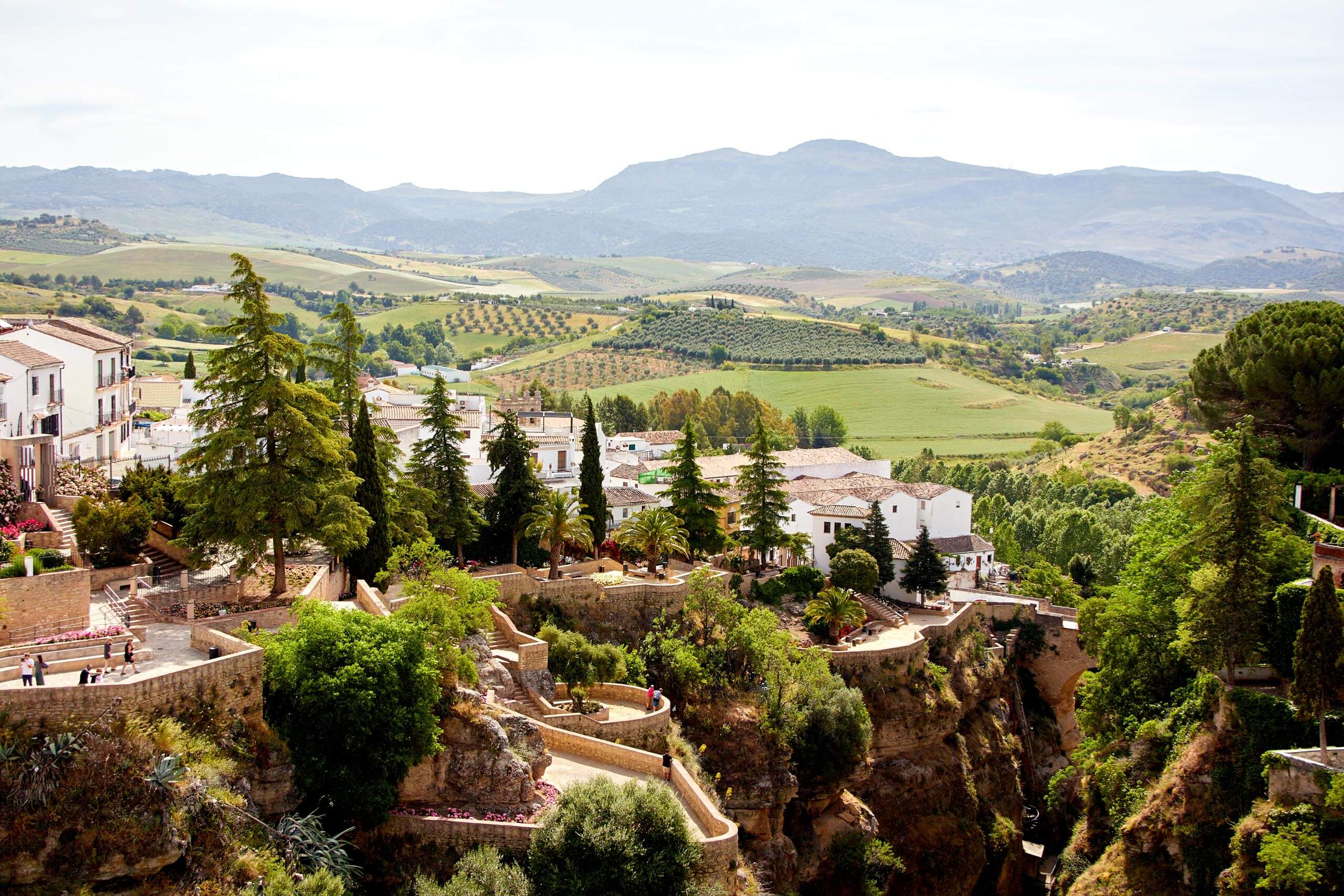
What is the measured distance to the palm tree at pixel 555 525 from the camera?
45875 mm

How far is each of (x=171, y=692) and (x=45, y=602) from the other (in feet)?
18.2

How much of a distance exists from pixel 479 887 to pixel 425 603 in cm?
751

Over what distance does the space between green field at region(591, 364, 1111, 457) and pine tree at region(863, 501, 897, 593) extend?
211ft

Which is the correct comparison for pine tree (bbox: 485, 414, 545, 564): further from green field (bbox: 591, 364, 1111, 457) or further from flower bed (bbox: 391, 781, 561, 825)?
green field (bbox: 591, 364, 1111, 457)

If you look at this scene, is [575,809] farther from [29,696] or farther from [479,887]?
[29,696]

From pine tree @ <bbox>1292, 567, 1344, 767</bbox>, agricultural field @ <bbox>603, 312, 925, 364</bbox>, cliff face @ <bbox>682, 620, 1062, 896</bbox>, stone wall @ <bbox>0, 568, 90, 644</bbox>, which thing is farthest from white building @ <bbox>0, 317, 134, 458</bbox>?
agricultural field @ <bbox>603, 312, 925, 364</bbox>

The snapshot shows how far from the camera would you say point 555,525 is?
150 feet

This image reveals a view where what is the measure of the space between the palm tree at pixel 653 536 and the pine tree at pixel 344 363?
1195cm

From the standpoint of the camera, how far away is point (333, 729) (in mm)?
29172

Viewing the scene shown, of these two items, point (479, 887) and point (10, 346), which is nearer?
point (479, 887)

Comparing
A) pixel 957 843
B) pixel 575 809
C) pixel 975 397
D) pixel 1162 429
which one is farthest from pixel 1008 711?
pixel 975 397

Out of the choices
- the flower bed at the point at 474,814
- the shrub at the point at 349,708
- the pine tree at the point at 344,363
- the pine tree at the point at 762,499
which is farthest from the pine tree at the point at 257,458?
the pine tree at the point at 762,499

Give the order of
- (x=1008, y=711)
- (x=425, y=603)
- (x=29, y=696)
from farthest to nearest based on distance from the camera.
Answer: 1. (x=1008, y=711)
2. (x=425, y=603)
3. (x=29, y=696)

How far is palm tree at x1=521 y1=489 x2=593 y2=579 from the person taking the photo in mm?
45875
